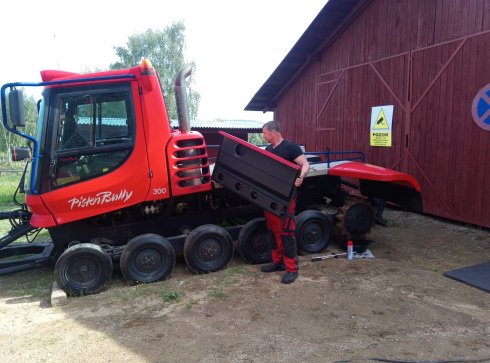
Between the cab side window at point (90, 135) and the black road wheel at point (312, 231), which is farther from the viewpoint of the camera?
the black road wheel at point (312, 231)

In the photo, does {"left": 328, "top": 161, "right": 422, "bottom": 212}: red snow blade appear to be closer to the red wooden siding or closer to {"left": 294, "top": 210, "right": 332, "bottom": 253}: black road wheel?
{"left": 294, "top": 210, "right": 332, "bottom": 253}: black road wheel

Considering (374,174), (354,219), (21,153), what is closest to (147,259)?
(21,153)

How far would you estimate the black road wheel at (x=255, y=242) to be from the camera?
552 cm

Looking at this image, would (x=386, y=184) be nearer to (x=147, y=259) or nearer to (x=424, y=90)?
Result: (x=424, y=90)

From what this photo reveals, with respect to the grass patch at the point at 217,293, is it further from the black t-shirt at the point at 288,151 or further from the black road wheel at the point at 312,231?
the black t-shirt at the point at 288,151

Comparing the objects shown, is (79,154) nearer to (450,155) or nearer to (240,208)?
(240,208)

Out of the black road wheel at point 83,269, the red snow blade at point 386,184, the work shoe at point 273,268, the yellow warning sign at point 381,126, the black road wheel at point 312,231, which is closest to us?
the black road wheel at point 83,269

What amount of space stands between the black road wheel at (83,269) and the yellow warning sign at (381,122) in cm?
687

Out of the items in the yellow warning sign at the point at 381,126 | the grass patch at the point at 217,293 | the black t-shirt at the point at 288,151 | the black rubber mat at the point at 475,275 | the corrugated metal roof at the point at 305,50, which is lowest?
the grass patch at the point at 217,293

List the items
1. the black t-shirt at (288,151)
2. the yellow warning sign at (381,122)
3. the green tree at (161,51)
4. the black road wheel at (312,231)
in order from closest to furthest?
the black t-shirt at (288,151), the black road wheel at (312,231), the yellow warning sign at (381,122), the green tree at (161,51)

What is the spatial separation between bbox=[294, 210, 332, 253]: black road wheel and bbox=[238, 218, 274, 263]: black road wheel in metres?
0.52

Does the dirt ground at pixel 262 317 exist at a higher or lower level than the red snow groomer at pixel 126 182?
lower

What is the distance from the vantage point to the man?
4.97 metres

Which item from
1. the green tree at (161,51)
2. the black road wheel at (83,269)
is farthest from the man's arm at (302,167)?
the green tree at (161,51)
